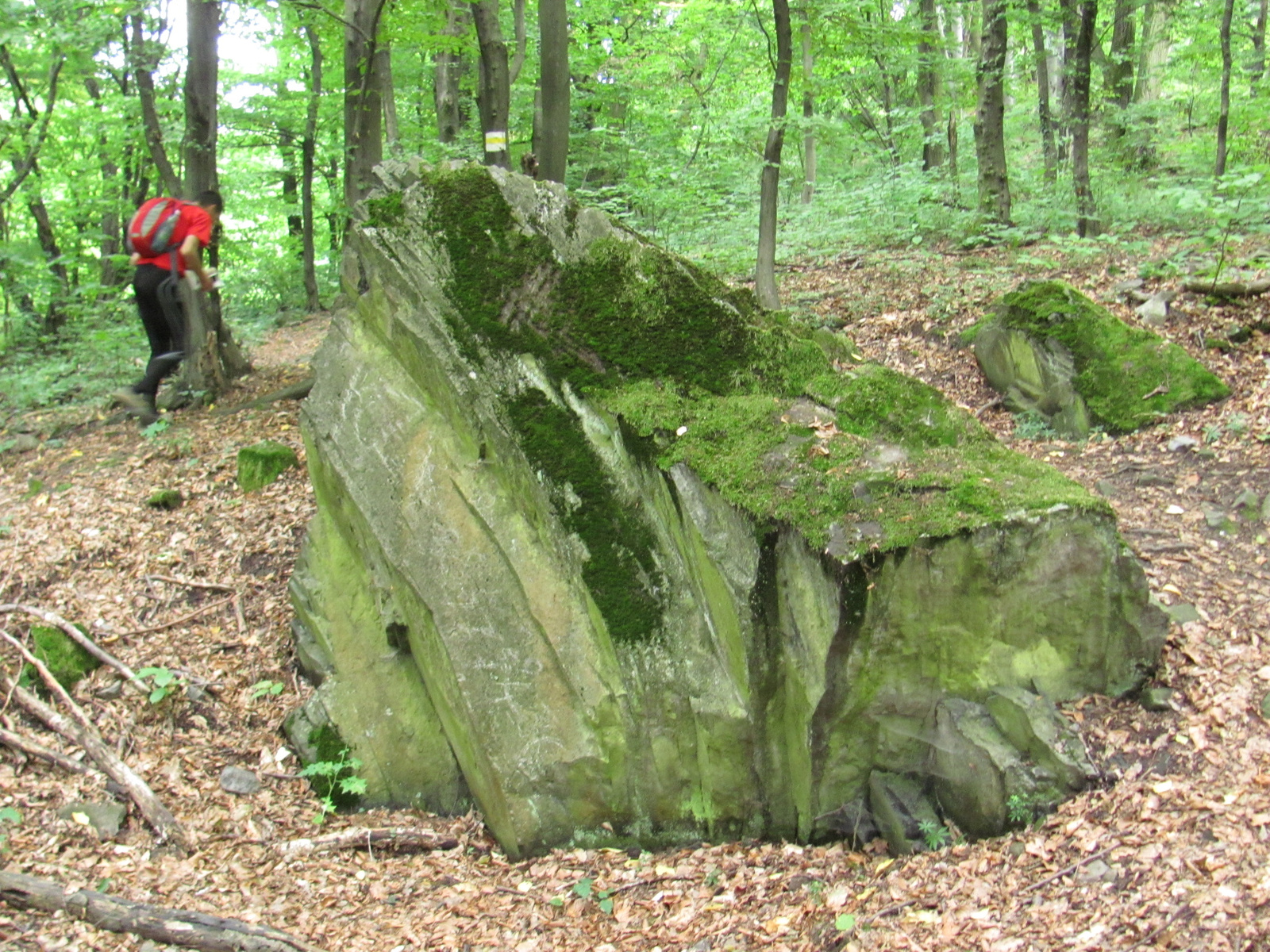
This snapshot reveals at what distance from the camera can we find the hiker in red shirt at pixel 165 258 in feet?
26.5

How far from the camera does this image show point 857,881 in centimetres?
450

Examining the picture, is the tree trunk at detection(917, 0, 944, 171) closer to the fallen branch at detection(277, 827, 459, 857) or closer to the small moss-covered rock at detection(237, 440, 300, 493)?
the small moss-covered rock at detection(237, 440, 300, 493)

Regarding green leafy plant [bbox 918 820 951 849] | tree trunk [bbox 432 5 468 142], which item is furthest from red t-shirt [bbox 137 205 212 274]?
green leafy plant [bbox 918 820 951 849]

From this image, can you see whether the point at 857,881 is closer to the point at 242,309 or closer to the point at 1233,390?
the point at 1233,390

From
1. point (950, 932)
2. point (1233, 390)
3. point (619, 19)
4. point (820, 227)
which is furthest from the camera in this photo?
point (619, 19)

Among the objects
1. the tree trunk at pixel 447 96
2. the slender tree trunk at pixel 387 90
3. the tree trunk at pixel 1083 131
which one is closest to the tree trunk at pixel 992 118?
the tree trunk at pixel 1083 131

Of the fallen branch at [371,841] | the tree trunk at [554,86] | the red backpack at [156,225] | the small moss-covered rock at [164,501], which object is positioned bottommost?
the fallen branch at [371,841]

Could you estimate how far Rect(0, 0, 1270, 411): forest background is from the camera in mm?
9891

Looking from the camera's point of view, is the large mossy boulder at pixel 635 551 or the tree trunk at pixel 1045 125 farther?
the tree trunk at pixel 1045 125

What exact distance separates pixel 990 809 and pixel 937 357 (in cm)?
675

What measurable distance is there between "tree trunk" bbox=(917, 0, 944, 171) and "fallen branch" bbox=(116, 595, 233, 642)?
1282cm

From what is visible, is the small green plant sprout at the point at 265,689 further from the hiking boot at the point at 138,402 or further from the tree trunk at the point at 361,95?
the tree trunk at the point at 361,95

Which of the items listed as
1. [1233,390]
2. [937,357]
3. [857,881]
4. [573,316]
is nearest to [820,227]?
[937,357]

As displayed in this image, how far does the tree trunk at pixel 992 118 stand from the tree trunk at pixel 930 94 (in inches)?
58.7
